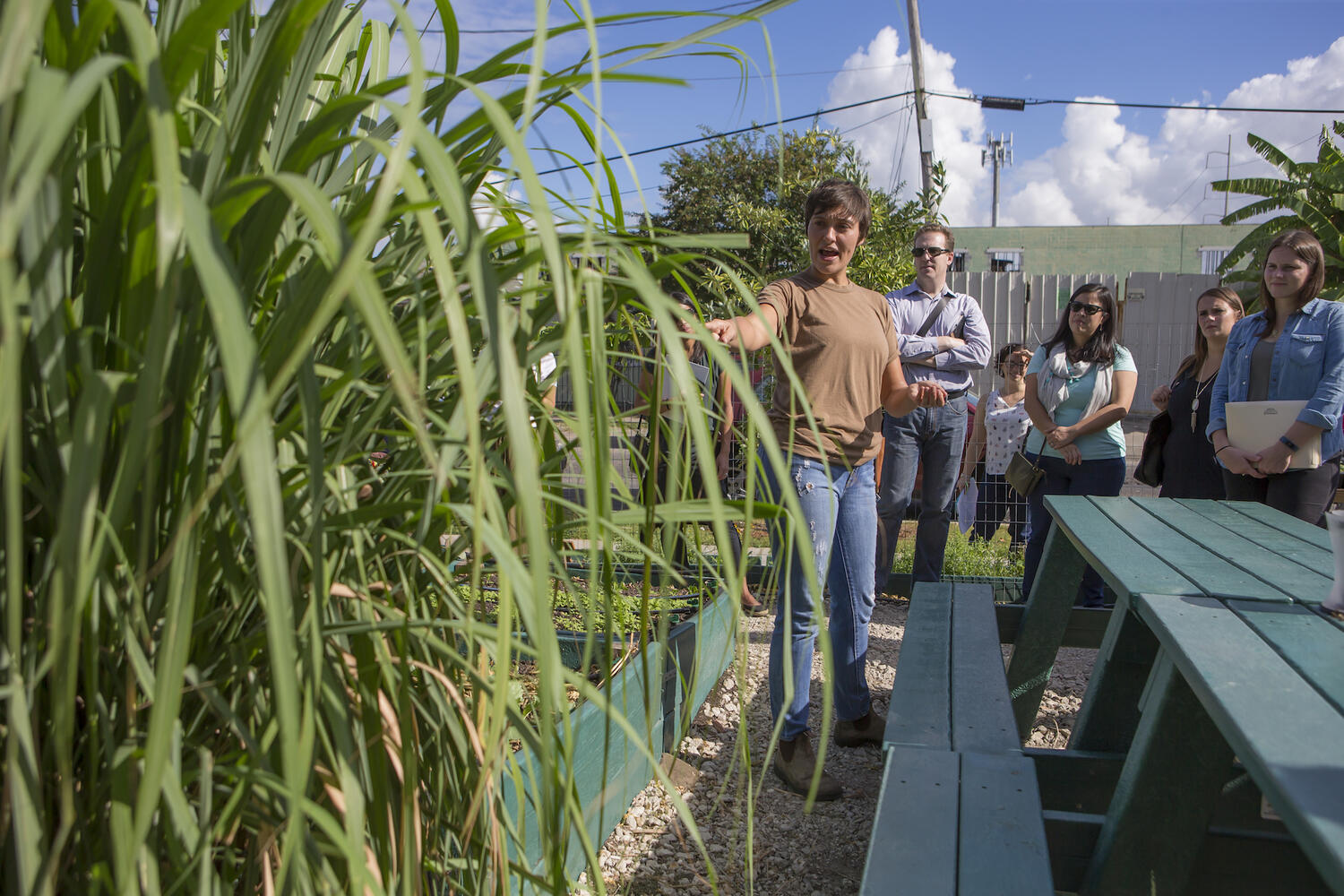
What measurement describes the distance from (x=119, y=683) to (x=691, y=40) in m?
0.70

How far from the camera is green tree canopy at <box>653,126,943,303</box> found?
10.2 m

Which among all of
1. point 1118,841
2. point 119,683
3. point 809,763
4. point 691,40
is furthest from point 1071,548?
point 119,683

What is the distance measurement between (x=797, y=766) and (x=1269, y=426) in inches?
92.7

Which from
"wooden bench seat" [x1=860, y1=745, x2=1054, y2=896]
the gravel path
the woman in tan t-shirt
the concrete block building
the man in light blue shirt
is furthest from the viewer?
the concrete block building

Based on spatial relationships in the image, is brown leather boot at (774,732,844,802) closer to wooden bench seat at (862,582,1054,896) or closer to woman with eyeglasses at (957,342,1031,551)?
wooden bench seat at (862,582,1054,896)

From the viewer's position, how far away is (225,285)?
17.5 inches

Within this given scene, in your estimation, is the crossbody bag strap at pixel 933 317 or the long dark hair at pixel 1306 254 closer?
the long dark hair at pixel 1306 254

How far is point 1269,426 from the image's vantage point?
357 centimetres

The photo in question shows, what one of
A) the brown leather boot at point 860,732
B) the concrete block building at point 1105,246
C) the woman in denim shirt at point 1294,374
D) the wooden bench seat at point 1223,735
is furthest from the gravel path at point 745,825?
the concrete block building at point 1105,246

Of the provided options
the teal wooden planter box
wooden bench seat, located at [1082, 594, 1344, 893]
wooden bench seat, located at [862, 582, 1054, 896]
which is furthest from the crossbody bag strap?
wooden bench seat, located at [1082, 594, 1344, 893]

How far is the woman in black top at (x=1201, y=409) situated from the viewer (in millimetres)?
4328

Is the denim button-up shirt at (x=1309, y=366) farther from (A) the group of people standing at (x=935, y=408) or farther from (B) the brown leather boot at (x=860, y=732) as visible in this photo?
(B) the brown leather boot at (x=860, y=732)

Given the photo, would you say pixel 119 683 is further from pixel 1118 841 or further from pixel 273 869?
pixel 1118 841

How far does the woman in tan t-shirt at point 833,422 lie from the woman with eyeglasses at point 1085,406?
1.98 meters
